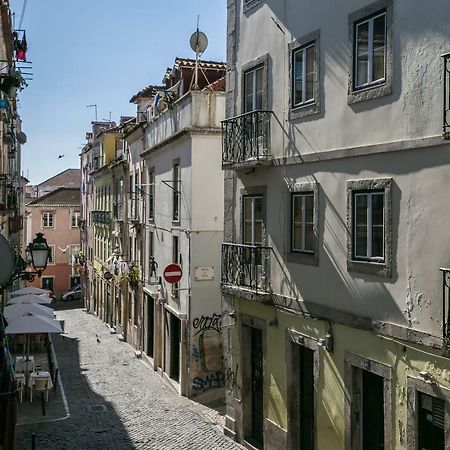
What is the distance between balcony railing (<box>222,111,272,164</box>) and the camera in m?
13.4

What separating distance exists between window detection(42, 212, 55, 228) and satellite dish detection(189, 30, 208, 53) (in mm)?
43895

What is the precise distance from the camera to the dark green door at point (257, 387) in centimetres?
1434

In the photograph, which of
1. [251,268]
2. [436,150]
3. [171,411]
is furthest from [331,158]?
[171,411]

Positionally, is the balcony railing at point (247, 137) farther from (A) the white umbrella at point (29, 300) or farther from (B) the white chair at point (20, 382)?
(A) the white umbrella at point (29, 300)

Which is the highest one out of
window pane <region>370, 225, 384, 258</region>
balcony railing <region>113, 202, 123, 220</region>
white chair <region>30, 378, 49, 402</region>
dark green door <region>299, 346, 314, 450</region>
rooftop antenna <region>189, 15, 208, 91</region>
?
rooftop antenna <region>189, 15, 208, 91</region>

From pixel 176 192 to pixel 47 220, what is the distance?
137ft

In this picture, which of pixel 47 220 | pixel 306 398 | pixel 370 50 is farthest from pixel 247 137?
pixel 47 220

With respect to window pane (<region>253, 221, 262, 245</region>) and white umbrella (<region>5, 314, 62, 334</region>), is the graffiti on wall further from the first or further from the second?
window pane (<region>253, 221, 262, 245</region>)

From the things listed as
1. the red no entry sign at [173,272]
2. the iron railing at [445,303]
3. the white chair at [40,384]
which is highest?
the iron railing at [445,303]

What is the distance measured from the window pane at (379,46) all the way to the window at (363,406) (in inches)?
192

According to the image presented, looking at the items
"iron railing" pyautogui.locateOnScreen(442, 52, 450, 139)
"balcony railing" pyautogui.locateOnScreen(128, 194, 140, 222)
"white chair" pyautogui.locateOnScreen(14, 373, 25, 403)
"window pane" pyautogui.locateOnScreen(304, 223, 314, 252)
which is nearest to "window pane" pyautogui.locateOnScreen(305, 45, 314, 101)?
"window pane" pyautogui.locateOnScreen(304, 223, 314, 252)

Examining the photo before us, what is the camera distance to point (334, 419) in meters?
11.1

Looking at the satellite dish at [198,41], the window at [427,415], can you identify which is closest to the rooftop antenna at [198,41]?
the satellite dish at [198,41]

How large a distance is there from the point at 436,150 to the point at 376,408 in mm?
4636
